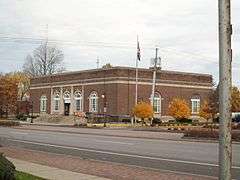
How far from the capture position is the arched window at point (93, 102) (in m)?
79.1

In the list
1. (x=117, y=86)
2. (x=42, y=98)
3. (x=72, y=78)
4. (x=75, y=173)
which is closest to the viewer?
(x=75, y=173)

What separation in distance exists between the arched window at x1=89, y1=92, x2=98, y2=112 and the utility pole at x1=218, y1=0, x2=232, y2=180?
237 ft

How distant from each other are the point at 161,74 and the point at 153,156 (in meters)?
61.9

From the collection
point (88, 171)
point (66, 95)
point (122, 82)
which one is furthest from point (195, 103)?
point (88, 171)

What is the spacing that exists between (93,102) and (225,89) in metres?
73.5

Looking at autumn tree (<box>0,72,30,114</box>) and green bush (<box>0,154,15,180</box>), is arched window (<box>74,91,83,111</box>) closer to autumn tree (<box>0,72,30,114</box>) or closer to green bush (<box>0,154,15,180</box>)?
autumn tree (<box>0,72,30,114</box>)

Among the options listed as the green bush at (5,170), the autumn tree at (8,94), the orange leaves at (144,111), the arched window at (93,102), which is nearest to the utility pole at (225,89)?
the green bush at (5,170)

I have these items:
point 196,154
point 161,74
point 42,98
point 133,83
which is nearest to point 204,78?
point 161,74

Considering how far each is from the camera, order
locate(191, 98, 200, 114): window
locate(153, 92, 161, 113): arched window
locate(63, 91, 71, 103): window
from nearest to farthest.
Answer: locate(153, 92, 161, 113): arched window < locate(191, 98, 200, 114): window < locate(63, 91, 71, 103): window

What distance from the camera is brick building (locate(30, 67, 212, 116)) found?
75.2 meters

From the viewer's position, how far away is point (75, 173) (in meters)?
13.1

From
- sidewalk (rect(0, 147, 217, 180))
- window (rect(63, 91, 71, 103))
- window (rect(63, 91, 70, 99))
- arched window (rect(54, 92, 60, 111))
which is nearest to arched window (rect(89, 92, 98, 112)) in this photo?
window (rect(63, 91, 71, 103))

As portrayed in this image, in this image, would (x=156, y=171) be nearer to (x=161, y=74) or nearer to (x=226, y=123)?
(x=226, y=123)

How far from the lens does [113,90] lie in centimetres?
7494
